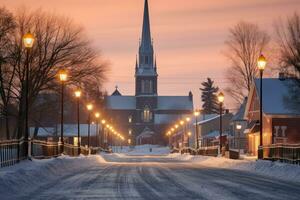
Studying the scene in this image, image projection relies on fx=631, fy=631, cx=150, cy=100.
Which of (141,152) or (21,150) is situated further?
(141,152)

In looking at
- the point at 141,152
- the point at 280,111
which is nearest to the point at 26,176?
the point at 280,111

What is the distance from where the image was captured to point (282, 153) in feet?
97.1

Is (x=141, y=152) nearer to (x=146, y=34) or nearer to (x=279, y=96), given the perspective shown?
(x=146, y=34)

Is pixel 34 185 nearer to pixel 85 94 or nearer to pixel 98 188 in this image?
pixel 98 188

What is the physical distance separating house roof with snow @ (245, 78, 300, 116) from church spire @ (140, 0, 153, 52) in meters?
108

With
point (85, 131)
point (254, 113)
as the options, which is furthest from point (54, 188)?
point (85, 131)

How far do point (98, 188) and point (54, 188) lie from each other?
1281 millimetres

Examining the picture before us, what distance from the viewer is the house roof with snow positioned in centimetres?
5934

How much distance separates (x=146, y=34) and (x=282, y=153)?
152m

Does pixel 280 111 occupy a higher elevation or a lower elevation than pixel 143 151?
higher

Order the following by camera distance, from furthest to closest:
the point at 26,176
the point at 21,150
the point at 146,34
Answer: the point at 146,34 < the point at 21,150 < the point at 26,176

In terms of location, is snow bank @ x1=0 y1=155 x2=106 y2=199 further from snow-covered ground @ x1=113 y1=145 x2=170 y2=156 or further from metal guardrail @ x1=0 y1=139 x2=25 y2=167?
snow-covered ground @ x1=113 y1=145 x2=170 y2=156

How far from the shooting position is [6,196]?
50.4ft

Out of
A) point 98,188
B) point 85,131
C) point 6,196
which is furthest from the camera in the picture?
point 85,131
